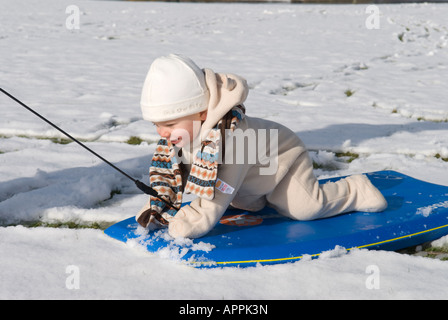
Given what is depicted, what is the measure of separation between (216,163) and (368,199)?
2.62ft

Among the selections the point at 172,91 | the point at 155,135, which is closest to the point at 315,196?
the point at 172,91

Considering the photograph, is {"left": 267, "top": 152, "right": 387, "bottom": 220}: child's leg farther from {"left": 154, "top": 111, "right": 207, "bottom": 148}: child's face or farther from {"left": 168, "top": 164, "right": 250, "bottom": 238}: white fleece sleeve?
{"left": 154, "top": 111, "right": 207, "bottom": 148}: child's face

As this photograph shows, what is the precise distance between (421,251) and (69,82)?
4.67 m

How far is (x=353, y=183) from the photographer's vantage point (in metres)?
2.74

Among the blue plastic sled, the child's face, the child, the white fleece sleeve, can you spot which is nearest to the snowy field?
the blue plastic sled

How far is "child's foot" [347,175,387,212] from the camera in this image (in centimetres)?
269

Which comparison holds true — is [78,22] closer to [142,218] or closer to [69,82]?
[69,82]

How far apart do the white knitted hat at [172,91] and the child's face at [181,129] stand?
0.14 ft

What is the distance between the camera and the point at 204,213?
7.77ft

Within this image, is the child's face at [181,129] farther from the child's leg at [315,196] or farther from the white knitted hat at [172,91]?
the child's leg at [315,196]

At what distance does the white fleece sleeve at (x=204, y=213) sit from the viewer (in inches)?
92.6

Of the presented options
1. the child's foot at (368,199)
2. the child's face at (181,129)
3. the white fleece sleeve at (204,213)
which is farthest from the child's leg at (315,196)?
the child's face at (181,129)

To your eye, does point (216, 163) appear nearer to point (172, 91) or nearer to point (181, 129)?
point (181, 129)
